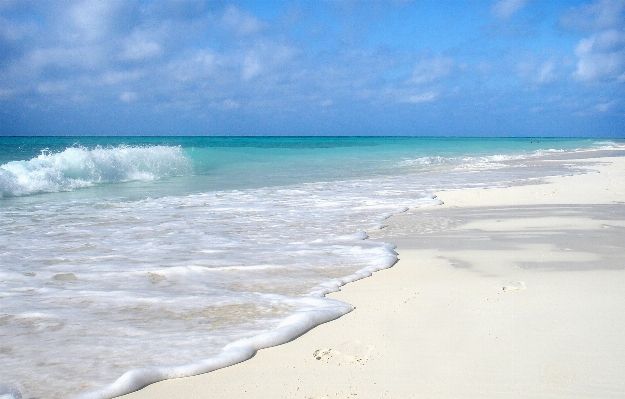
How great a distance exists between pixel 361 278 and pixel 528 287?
132cm

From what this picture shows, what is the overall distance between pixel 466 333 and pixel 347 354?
2.51 feet

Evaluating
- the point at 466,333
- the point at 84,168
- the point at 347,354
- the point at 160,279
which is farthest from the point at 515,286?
the point at 84,168

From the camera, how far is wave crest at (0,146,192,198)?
13.2 metres

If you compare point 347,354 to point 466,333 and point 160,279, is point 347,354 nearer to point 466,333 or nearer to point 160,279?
point 466,333

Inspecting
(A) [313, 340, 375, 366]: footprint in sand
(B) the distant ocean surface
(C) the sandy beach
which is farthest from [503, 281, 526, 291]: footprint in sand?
(A) [313, 340, 375, 366]: footprint in sand

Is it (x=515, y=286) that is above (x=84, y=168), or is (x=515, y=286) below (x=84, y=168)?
below

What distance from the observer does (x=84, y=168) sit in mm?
17344

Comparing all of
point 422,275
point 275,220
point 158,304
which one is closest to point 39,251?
point 158,304

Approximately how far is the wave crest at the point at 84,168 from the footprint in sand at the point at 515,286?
11556mm

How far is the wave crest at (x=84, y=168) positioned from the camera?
522 inches

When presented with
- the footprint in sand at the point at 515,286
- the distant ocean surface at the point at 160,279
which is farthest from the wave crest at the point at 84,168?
the footprint in sand at the point at 515,286

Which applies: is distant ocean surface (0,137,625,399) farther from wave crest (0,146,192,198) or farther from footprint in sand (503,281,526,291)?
wave crest (0,146,192,198)

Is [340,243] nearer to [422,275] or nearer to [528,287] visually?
[422,275]

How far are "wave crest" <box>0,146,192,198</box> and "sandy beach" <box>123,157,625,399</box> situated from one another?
1085 centimetres
